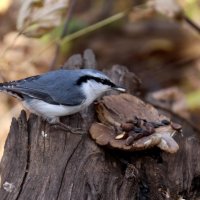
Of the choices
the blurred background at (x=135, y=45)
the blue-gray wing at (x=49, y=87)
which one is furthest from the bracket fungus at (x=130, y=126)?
the blurred background at (x=135, y=45)

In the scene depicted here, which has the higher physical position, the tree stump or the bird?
the bird

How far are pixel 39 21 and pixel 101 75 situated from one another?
56cm

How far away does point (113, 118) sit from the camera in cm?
285

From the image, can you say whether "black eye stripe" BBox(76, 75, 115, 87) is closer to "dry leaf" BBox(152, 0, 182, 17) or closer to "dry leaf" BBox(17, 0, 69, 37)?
"dry leaf" BBox(17, 0, 69, 37)

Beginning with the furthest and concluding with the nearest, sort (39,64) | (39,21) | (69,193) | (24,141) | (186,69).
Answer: (186,69) < (39,64) < (39,21) < (24,141) < (69,193)

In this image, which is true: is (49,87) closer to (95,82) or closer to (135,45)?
(95,82)

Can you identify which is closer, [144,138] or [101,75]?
[144,138]

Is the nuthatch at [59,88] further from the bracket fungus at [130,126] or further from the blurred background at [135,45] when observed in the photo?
the blurred background at [135,45]

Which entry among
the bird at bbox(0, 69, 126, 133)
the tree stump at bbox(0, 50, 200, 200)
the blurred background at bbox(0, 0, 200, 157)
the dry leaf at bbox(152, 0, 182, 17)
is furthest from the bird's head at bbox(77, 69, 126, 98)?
the blurred background at bbox(0, 0, 200, 157)

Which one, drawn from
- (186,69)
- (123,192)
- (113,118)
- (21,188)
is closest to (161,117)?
(113,118)

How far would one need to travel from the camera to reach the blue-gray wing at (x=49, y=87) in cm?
296

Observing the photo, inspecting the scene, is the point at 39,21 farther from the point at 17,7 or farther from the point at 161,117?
the point at 17,7

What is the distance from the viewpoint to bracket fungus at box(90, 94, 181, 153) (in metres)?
2.59

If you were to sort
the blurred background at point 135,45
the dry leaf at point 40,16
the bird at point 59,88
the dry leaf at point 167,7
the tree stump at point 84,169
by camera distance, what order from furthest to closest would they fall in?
the blurred background at point 135,45
the dry leaf at point 167,7
the dry leaf at point 40,16
the bird at point 59,88
the tree stump at point 84,169
